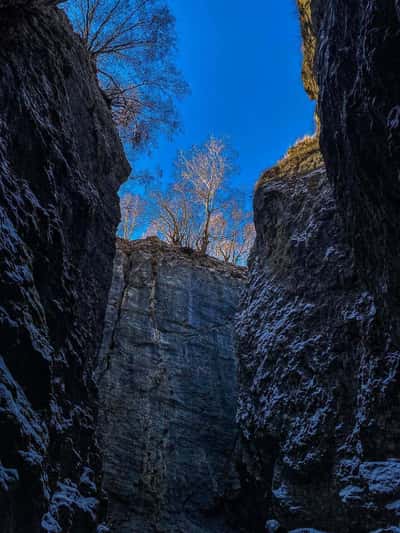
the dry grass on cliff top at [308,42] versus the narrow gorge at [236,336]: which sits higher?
the dry grass on cliff top at [308,42]

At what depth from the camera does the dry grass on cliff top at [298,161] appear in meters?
14.1

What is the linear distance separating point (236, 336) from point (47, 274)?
273 inches

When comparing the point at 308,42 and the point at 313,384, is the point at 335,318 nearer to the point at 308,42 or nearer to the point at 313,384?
the point at 313,384

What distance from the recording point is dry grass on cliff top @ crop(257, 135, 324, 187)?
46.4 ft

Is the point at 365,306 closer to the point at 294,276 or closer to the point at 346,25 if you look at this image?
the point at 294,276

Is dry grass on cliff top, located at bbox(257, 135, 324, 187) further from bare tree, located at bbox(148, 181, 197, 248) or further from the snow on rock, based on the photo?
bare tree, located at bbox(148, 181, 197, 248)

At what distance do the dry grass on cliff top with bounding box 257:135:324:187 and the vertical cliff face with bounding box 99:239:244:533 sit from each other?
568 centimetres

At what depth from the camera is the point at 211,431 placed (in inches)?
569

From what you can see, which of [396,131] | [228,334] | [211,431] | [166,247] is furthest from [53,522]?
[166,247]

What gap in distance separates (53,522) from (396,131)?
6.02 m

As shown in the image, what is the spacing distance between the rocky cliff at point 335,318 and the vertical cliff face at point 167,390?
1904 millimetres

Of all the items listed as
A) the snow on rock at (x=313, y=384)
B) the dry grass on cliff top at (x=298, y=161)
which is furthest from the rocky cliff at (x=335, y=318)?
the dry grass on cliff top at (x=298, y=161)

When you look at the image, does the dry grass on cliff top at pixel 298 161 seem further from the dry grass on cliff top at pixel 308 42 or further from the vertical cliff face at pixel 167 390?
the vertical cliff face at pixel 167 390

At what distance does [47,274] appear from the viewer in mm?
7098
